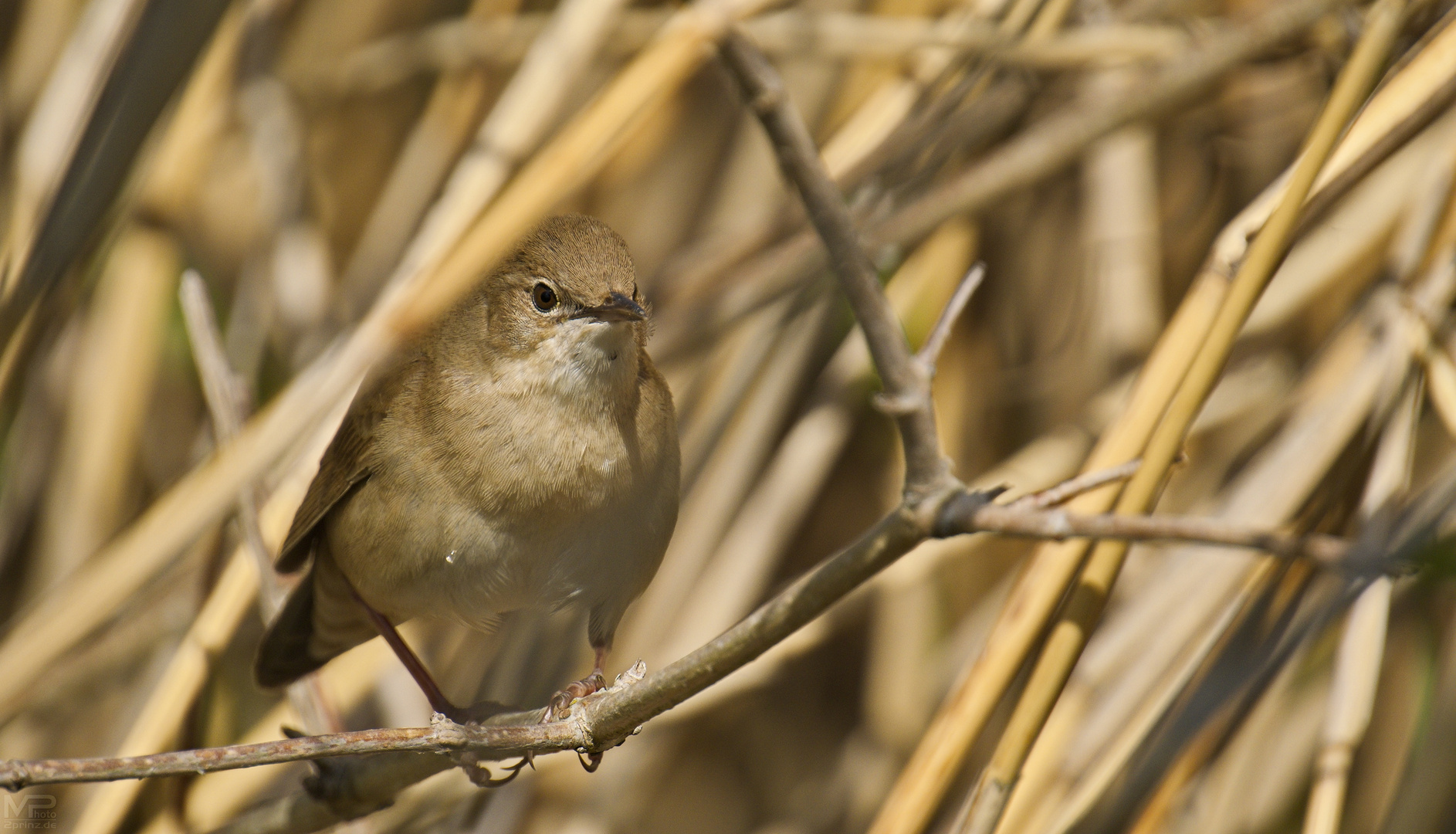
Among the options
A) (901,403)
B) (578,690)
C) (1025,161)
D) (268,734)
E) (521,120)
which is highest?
(1025,161)

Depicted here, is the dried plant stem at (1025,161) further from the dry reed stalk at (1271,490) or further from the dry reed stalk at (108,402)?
the dry reed stalk at (108,402)

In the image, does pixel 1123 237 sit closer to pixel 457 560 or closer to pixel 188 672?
pixel 457 560

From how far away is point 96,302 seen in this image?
126 inches

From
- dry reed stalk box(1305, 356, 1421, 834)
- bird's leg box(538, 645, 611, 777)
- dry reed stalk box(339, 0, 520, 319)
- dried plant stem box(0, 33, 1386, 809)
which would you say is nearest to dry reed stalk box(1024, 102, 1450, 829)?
dry reed stalk box(1305, 356, 1421, 834)

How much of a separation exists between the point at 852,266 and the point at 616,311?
3.29 feet

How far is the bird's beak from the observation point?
210 centimetres

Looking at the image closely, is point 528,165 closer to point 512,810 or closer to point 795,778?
point 512,810

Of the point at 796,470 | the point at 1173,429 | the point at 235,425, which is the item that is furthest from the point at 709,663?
the point at 796,470

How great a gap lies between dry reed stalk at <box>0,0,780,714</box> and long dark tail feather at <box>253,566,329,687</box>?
1.27ft

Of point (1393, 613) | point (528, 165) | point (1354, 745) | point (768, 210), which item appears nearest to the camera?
point (1354, 745)

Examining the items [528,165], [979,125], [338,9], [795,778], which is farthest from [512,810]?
[338,9]

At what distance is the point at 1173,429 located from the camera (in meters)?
1.73

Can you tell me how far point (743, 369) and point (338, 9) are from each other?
6.36 ft

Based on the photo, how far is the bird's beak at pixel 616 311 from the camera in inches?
82.7
